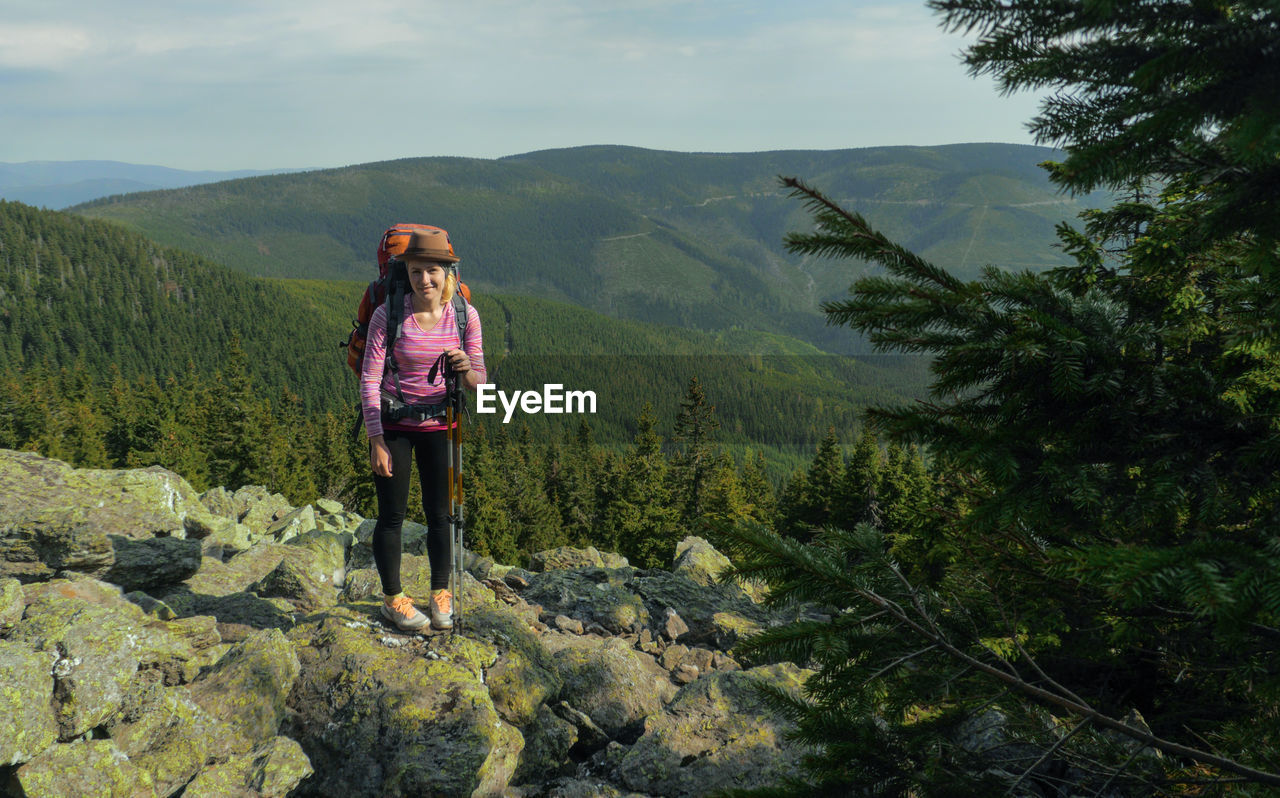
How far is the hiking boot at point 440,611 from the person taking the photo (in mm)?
8391

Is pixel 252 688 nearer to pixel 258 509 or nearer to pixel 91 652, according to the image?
pixel 91 652

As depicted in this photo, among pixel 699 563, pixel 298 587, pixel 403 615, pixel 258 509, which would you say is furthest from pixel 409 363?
pixel 258 509

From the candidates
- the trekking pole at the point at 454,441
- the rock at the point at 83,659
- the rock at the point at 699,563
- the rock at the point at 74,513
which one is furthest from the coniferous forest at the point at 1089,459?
the rock at the point at 699,563

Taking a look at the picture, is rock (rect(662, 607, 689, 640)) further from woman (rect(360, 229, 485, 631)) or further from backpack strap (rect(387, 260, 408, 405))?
backpack strap (rect(387, 260, 408, 405))

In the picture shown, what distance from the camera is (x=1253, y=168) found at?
7.48ft

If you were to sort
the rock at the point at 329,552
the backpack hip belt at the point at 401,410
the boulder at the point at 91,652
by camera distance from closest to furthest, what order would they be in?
the boulder at the point at 91,652
the backpack hip belt at the point at 401,410
the rock at the point at 329,552

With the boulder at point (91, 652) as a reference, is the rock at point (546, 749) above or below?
below

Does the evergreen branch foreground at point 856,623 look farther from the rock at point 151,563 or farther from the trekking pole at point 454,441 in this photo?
the rock at point 151,563

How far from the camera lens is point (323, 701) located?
738 centimetres

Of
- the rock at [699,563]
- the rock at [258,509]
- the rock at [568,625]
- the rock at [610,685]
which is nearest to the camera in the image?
the rock at [610,685]

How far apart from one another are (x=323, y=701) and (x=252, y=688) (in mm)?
704

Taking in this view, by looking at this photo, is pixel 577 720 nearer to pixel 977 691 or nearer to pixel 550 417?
pixel 977 691

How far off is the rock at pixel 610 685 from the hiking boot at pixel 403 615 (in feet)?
6.44

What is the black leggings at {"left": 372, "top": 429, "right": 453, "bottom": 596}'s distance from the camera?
25.0ft
